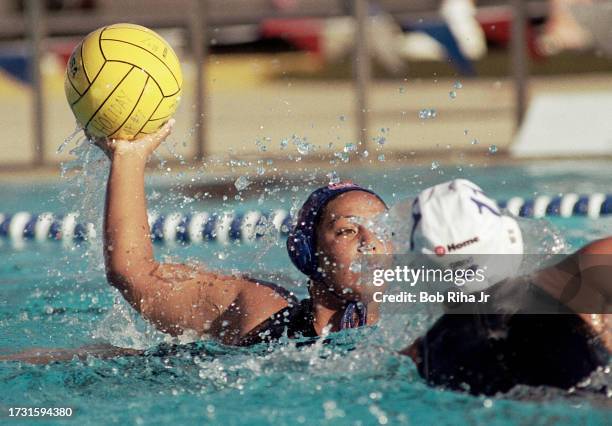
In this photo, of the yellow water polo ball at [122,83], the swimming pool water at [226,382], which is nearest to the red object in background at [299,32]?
the swimming pool water at [226,382]

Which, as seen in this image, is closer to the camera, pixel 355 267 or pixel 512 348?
pixel 512 348

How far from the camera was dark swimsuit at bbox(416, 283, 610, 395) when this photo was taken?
2.04 m

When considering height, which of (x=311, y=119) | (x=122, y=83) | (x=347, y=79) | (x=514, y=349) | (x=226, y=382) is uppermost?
(x=347, y=79)

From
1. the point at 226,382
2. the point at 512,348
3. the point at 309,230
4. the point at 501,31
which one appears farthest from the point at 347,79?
the point at 512,348

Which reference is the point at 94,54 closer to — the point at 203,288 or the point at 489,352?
the point at 203,288

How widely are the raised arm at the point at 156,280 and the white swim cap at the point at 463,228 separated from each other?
75 centimetres

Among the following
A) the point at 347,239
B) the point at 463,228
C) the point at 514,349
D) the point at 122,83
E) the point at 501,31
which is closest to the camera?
the point at 463,228

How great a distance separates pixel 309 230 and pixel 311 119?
6.86 m

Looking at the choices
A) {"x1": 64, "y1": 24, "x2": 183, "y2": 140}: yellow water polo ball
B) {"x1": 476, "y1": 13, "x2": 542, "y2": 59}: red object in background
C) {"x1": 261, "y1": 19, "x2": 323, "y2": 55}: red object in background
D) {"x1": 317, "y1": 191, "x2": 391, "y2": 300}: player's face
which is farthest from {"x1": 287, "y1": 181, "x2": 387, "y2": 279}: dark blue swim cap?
{"x1": 261, "y1": 19, "x2": 323, "y2": 55}: red object in background

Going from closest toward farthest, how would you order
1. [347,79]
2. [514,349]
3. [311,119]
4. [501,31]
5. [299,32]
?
[514,349] → [311,119] → [347,79] → [501,31] → [299,32]

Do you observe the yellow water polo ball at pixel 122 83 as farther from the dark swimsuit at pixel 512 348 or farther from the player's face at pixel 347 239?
the dark swimsuit at pixel 512 348

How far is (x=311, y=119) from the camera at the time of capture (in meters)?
9.38

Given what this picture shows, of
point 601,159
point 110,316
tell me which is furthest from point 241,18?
point 110,316

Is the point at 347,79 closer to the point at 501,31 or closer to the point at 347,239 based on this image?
the point at 501,31
